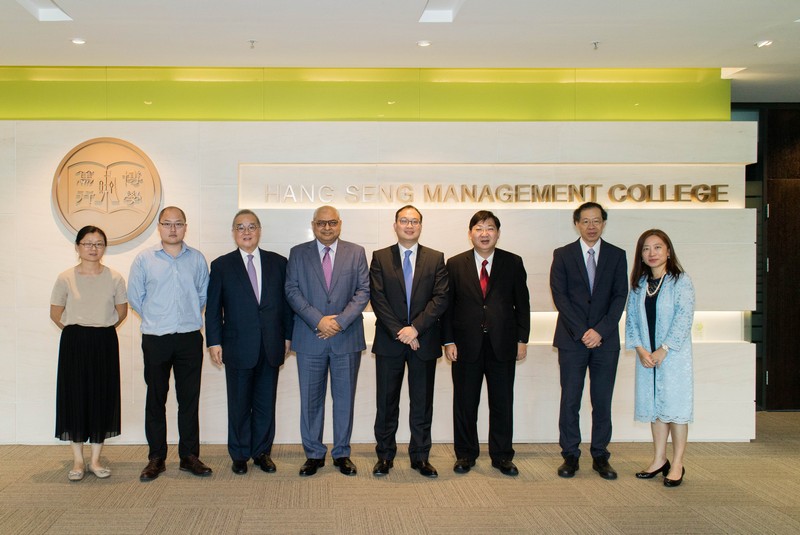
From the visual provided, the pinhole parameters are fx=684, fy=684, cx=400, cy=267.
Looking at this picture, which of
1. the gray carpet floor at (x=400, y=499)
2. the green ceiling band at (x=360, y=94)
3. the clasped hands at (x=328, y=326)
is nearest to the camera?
the gray carpet floor at (x=400, y=499)

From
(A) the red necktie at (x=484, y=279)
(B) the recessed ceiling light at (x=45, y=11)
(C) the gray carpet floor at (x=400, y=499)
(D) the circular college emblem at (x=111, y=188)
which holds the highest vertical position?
(B) the recessed ceiling light at (x=45, y=11)

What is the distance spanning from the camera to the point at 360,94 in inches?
239

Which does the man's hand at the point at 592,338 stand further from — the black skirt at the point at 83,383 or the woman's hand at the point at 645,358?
the black skirt at the point at 83,383

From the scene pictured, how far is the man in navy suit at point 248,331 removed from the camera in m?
4.91

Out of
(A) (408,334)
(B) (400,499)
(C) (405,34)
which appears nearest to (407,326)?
(A) (408,334)

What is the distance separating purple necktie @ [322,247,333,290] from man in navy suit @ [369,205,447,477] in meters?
0.30

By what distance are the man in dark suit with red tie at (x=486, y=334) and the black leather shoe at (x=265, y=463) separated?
53.0 inches

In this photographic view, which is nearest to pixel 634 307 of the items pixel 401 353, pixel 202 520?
pixel 401 353

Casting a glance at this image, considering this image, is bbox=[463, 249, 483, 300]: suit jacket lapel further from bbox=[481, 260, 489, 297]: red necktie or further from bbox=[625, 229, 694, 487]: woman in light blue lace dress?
bbox=[625, 229, 694, 487]: woman in light blue lace dress

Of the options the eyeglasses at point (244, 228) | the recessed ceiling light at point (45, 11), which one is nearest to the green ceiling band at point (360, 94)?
the recessed ceiling light at point (45, 11)

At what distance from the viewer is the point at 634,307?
4906 millimetres

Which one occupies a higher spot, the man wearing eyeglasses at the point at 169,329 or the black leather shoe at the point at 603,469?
the man wearing eyeglasses at the point at 169,329

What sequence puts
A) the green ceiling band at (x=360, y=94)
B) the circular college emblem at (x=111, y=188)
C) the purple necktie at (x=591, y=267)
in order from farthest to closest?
the green ceiling band at (x=360, y=94), the circular college emblem at (x=111, y=188), the purple necktie at (x=591, y=267)

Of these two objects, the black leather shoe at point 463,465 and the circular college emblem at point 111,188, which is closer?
the black leather shoe at point 463,465
